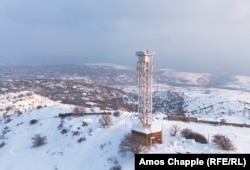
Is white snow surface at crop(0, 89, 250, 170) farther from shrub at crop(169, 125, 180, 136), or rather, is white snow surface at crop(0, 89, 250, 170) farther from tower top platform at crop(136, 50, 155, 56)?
tower top platform at crop(136, 50, 155, 56)

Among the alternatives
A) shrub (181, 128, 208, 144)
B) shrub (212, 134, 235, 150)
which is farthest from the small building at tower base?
shrub (212, 134, 235, 150)

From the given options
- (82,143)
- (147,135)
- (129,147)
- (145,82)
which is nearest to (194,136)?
(147,135)

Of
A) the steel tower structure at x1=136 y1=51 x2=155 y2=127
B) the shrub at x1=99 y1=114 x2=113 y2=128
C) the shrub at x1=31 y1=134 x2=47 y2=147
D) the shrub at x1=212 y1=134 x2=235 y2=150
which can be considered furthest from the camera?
the shrub at x1=99 y1=114 x2=113 y2=128

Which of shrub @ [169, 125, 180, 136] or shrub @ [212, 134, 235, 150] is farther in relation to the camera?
shrub @ [169, 125, 180, 136]

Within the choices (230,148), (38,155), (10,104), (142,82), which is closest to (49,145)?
(38,155)

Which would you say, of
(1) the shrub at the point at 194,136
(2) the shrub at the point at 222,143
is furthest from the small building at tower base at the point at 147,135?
(2) the shrub at the point at 222,143

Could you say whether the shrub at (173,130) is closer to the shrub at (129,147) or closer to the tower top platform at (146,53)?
the shrub at (129,147)

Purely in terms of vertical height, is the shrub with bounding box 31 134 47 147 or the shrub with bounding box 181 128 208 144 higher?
the shrub with bounding box 181 128 208 144
